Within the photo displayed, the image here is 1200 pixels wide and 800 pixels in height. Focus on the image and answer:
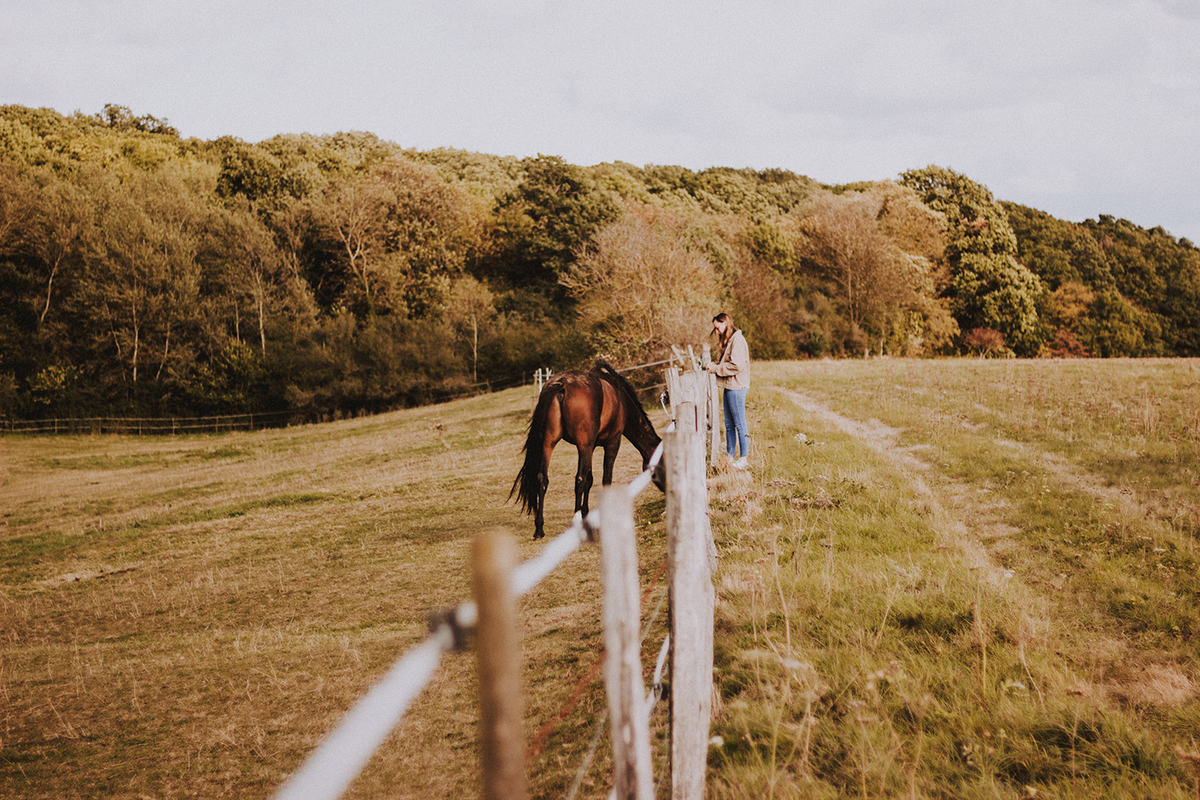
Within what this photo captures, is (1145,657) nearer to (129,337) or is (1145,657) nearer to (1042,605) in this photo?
(1042,605)

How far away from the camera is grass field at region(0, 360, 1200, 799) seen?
11.0ft

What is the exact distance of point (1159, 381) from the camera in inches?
622

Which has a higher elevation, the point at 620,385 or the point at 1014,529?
the point at 620,385

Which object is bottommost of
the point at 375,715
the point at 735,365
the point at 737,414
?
the point at 737,414

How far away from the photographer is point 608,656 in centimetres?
188

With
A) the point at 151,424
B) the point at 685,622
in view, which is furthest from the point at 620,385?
the point at 151,424

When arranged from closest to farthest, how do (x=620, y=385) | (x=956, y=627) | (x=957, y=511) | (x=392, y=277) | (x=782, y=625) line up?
(x=956, y=627) < (x=782, y=625) < (x=957, y=511) < (x=620, y=385) < (x=392, y=277)

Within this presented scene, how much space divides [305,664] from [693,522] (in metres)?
4.66

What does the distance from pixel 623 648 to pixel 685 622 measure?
1.01 meters

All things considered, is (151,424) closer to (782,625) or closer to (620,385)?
(620,385)

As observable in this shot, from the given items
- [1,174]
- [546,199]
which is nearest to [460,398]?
[546,199]

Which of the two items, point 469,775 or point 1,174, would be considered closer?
point 469,775

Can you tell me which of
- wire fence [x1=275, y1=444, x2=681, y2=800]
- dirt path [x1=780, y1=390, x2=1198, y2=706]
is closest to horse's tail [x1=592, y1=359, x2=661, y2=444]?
dirt path [x1=780, y1=390, x2=1198, y2=706]

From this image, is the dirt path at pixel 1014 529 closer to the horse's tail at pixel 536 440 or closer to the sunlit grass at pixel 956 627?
the sunlit grass at pixel 956 627
